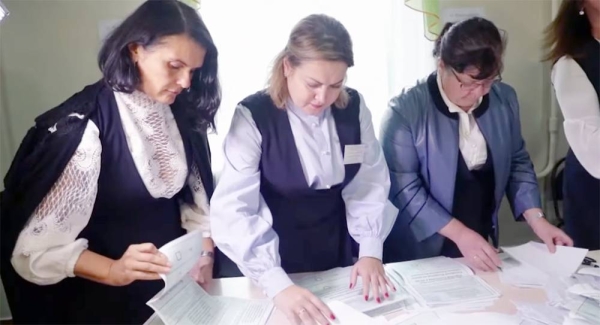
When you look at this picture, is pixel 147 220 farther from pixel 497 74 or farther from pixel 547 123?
pixel 547 123

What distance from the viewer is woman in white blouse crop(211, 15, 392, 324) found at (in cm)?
118

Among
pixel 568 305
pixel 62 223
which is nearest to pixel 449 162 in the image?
pixel 568 305

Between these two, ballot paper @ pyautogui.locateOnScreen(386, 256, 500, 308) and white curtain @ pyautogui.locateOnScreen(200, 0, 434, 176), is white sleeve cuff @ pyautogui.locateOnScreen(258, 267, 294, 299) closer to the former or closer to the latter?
ballot paper @ pyautogui.locateOnScreen(386, 256, 500, 308)

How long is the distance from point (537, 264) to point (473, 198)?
0.31m

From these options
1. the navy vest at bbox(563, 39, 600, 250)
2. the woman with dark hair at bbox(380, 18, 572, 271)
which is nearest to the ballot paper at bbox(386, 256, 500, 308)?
the woman with dark hair at bbox(380, 18, 572, 271)

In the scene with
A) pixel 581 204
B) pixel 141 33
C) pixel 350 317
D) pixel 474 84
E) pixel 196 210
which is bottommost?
pixel 581 204

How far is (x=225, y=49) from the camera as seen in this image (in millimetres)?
1963

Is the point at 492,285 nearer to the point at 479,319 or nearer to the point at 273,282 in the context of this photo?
the point at 479,319

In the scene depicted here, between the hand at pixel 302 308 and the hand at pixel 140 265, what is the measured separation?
0.26 meters

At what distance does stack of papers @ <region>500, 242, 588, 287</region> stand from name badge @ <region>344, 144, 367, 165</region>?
1.51 ft

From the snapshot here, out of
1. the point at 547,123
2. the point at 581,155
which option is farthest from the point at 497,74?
the point at 547,123

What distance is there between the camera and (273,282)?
44.5 inches

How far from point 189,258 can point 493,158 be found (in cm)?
→ 95

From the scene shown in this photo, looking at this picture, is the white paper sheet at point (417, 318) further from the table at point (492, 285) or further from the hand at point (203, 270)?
the hand at point (203, 270)
